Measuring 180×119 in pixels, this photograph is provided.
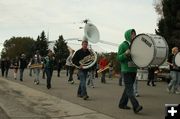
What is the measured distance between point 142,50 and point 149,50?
17 cm

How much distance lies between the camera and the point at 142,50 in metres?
11.0

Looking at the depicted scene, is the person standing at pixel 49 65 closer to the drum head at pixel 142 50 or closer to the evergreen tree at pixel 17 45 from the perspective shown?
the drum head at pixel 142 50

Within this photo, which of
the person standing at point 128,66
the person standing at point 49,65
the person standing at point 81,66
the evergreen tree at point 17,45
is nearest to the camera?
the person standing at point 128,66

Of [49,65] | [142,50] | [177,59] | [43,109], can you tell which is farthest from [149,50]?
[49,65]

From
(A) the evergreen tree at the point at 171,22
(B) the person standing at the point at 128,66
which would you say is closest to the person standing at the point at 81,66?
(B) the person standing at the point at 128,66

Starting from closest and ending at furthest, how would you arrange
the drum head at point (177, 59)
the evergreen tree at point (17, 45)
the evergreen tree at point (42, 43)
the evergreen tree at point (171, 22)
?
the drum head at point (177, 59) < the evergreen tree at point (171, 22) < the evergreen tree at point (42, 43) < the evergreen tree at point (17, 45)

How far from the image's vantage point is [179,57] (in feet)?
59.6

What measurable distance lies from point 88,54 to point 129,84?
3766 mm

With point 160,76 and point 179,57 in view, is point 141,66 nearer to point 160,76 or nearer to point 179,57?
point 179,57

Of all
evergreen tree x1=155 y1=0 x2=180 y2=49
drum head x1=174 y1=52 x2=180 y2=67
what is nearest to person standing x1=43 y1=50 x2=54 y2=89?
drum head x1=174 y1=52 x2=180 y2=67

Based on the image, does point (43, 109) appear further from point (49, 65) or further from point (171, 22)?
point (171, 22)

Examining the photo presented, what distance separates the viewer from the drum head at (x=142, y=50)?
10812 mm

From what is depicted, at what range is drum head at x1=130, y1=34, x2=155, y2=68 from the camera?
1081 cm

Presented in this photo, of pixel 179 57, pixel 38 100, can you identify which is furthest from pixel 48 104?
pixel 179 57
